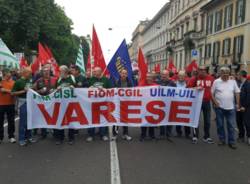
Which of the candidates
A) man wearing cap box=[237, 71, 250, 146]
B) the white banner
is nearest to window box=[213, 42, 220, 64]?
man wearing cap box=[237, 71, 250, 146]

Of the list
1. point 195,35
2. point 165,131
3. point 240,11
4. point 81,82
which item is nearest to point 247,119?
point 165,131

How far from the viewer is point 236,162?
256 inches

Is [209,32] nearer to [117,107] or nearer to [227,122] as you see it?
[227,122]

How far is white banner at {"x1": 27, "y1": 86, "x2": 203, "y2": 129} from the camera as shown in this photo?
8.11 metres

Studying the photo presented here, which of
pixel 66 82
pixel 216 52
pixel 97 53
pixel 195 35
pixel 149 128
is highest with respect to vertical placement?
pixel 195 35

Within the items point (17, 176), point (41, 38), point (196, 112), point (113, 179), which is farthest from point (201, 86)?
point (41, 38)

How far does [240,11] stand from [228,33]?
3.35 m

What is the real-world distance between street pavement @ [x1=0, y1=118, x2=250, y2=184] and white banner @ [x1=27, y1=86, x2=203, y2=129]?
19.4 inches

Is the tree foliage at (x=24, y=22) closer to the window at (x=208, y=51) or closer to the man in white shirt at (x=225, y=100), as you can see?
the window at (x=208, y=51)

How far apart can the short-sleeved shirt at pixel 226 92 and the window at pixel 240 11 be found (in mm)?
27649

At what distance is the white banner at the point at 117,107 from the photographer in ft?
26.6

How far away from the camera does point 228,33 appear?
36.8 meters

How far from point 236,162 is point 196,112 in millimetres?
2062

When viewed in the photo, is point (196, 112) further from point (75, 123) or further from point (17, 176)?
point (17, 176)
